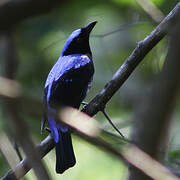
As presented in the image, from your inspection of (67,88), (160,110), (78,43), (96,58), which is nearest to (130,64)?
(67,88)

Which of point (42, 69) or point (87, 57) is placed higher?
point (87, 57)

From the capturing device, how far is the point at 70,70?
4.15 m

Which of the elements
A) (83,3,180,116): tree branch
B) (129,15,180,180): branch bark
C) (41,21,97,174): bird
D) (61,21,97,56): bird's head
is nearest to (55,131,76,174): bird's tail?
Answer: (41,21,97,174): bird

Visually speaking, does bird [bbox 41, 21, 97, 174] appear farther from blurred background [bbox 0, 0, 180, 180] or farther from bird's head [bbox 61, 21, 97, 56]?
blurred background [bbox 0, 0, 180, 180]

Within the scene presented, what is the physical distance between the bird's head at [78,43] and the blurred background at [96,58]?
0.13 m

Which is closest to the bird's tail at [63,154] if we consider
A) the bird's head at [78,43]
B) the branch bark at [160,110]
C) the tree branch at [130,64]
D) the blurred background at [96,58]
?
the tree branch at [130,64]

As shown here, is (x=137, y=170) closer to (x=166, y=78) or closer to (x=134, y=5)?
(x=166, y=78)

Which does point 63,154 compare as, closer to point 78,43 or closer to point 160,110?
point 78,43

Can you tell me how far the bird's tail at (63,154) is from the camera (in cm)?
337

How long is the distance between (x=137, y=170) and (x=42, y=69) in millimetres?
4757

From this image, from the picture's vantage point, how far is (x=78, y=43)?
4.92 m

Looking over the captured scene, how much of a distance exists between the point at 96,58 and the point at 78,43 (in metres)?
1.47

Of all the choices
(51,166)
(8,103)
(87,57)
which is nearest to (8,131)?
(51,166)

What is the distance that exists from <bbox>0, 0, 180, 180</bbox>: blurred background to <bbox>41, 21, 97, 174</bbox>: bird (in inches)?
11.4
